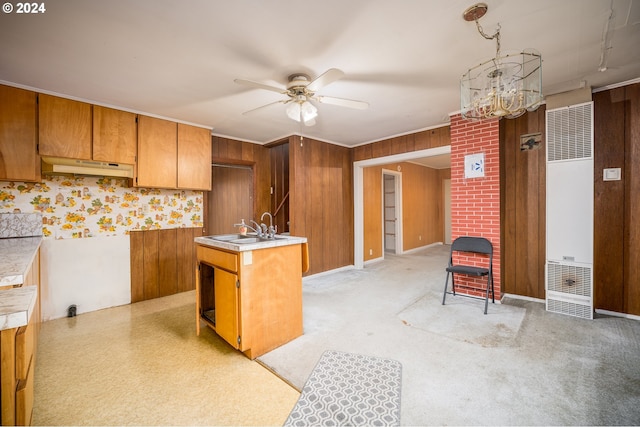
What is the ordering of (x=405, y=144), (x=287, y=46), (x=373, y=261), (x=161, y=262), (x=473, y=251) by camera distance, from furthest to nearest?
(x=373, y=261)
(x=405, y=144)
(x=161, y=262)
(x=473, y=251)
(x=287, y=46)

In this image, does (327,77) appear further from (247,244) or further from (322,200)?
(322,200)

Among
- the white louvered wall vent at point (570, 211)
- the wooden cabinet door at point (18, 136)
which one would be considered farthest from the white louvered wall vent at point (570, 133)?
the wooden cabinet door at point (18, 136)

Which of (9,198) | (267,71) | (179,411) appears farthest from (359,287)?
(9,198)

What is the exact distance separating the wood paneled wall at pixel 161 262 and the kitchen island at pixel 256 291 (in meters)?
1.56

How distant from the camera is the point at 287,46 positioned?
210 centimetres

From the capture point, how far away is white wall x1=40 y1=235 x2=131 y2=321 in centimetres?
305

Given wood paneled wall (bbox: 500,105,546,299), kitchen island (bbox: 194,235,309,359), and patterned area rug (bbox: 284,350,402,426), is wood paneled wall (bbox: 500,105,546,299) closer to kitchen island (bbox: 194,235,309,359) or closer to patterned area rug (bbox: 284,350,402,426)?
patterned area rug (bbox: 284,350,402,426)

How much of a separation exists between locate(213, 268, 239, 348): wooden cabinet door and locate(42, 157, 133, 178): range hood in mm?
1981

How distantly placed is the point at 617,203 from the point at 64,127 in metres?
6.06

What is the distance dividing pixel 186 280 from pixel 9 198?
214cm

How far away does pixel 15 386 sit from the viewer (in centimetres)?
98

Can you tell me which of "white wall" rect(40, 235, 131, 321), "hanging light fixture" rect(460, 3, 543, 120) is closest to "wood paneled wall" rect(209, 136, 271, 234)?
"white wall" rect(40, 235, 131, 321)

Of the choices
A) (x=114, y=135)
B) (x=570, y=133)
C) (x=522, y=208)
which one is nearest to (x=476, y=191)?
(x=522, y=208)

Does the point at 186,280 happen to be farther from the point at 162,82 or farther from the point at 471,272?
the point at 471,272
